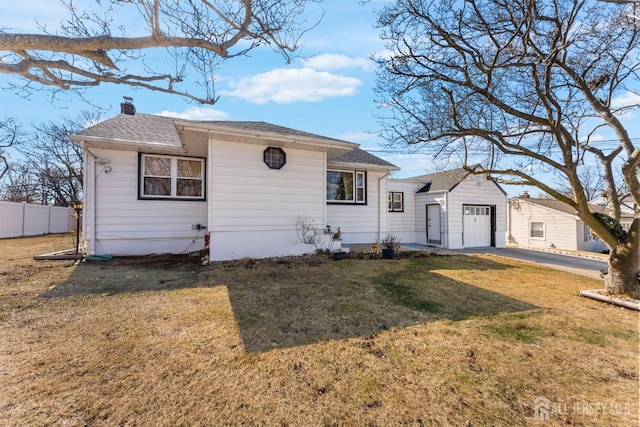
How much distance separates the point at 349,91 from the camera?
10.0 metres

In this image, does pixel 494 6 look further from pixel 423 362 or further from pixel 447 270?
pixel 423 362

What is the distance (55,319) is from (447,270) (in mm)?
7569

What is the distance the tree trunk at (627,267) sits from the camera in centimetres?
515

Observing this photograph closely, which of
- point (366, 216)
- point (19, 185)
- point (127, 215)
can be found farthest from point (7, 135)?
point (366, 216)

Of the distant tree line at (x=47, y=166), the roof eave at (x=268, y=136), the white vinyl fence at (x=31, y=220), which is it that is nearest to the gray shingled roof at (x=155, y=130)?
the roof eave at (x=268, y=136)

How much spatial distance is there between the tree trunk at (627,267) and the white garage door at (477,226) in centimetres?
838

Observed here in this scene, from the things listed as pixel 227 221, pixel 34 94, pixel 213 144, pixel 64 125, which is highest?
pixel 64 125

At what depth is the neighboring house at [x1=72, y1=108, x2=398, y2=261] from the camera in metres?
7.20

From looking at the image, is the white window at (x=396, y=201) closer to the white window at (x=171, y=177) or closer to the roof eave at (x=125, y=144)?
the white window at (x=171, y=177)

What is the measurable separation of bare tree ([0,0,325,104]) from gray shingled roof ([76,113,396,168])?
1357 mm

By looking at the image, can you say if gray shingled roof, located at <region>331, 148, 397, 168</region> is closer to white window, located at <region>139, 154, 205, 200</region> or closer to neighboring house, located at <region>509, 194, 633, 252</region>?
white window, located at <region>139, 154, 205, 200</region>

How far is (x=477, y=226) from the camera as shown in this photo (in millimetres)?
14031

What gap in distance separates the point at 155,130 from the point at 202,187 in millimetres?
2531

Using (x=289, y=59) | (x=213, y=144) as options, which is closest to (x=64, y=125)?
(x=213, y=144)
